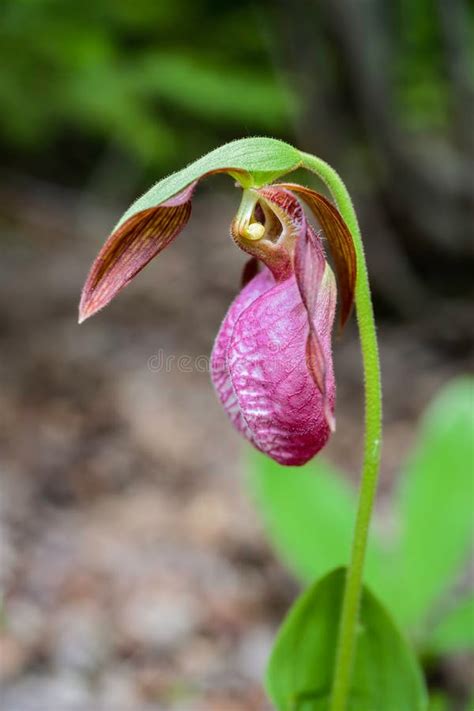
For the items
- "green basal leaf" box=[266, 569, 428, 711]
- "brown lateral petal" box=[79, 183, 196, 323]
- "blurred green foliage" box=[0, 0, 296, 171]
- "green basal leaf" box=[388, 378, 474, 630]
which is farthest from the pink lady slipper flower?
"blurred green foliage" box=[0, 0, 296, 171]

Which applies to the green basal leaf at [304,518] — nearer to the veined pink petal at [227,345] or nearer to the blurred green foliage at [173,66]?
the veined pink petal at [227,345]

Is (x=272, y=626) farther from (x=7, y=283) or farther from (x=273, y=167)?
(x=7, y=283)

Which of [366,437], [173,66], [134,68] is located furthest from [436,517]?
[134,68]

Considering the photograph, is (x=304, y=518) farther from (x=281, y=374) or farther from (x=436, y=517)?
(x=281, y=374)

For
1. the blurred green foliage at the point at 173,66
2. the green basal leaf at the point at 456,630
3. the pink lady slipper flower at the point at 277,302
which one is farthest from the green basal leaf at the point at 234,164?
the blurred green foliage at the point at 173,66

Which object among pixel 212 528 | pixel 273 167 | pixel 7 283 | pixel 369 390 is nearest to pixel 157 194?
pixel 273 167

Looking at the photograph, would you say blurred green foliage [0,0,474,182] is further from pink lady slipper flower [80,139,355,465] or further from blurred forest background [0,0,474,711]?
pink lady slipper flower [80,139,355,465]

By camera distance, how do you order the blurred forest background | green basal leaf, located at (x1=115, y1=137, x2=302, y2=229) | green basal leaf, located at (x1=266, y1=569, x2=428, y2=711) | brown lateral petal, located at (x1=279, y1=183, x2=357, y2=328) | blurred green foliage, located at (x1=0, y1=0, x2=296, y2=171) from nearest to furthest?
green basal leaf, located at (x1=115, y1=137, x2=302, y2=229)
brown lateral petal, located at (x1=279, y1=183, x2=357, y2=328)
green basal leaf, located at (x1=266, y1=569, x2=428, y2=711)
the blurred forest background
blurred green foliage, located at (x1=0, y1=0, x2=296, y2=171)
